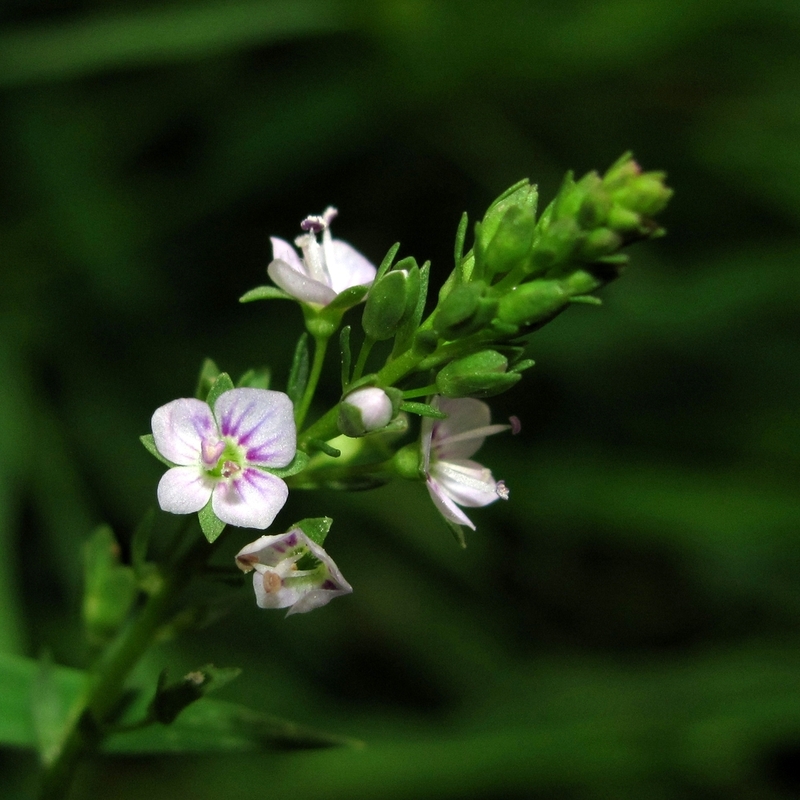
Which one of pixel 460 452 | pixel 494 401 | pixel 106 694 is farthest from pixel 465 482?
pixel 494 401

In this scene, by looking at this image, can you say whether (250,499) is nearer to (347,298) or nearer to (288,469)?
(288,469)

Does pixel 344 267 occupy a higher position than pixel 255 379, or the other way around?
pixel 344 267

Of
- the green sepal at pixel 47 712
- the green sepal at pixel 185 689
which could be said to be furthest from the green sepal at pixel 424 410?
the green sepal at pixel 47 712

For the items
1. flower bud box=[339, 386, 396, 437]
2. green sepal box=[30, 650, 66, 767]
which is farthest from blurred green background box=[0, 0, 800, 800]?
flower bud box=[339, 386, 396, 437]

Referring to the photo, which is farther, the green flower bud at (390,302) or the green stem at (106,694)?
the green stem at (106,694)

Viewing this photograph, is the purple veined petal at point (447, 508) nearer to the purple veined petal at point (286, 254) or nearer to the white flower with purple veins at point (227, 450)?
the white flower with purple veins at point (227, 450)

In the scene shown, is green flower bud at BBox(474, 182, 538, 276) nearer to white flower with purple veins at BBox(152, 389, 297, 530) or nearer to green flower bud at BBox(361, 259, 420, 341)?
green flower bud at BBox(361, 259, 420, 341)

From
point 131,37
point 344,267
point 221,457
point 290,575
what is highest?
point 131,37
